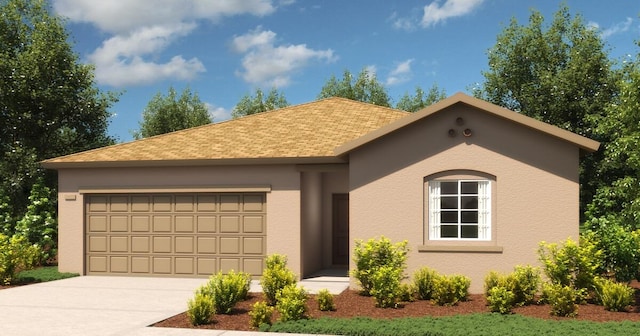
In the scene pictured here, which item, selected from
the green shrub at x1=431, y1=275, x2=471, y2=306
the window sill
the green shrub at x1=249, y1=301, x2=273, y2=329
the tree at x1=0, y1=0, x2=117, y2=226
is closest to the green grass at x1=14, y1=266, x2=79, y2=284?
the tree at x1=0, y1=0, x2=117, y2=226

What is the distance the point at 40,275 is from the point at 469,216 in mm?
12571

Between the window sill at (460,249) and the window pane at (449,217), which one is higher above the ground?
the window pane at (449,217)

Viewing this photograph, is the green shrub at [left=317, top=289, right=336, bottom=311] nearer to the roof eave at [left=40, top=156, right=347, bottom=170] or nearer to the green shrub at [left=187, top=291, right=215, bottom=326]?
the green shrub at [left=187, top=291, right=215, bottom=326]

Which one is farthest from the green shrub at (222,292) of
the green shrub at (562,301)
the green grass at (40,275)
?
the green grass at (40,275)

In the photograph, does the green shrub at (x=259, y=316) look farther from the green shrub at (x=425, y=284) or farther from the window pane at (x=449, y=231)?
the window pane at (x=449, y=231)

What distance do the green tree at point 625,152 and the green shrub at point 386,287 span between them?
17.8ft

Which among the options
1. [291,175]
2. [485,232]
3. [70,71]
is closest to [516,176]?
[485,232]

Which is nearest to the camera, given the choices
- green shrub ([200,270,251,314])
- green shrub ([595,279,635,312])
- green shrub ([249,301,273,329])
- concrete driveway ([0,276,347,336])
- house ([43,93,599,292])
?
concrete driveway ([0,276,347,336])

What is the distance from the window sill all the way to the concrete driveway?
93.2 inches

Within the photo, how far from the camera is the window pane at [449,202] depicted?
14.7 m

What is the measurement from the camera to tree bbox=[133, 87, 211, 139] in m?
48.8

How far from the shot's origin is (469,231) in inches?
577

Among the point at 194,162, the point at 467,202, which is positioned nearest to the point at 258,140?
the point at 194,162

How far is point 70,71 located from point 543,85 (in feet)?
78.3
